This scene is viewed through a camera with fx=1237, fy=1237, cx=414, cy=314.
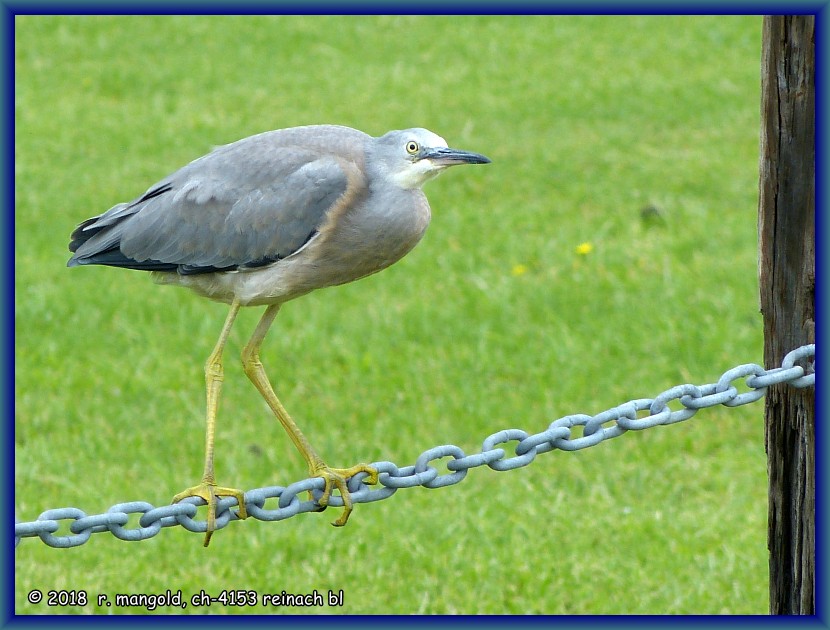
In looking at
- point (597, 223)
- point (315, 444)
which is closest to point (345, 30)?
point (597, 223)

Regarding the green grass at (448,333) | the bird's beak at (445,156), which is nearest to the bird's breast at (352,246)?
the bird's beak at (445,156)

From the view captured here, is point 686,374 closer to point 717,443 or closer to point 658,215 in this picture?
point 717,443

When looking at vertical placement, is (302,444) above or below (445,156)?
below

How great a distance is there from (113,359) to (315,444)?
5.35ft

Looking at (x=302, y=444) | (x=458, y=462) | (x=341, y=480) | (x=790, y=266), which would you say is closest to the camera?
(x=458, y=462)

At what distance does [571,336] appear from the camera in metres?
7.39

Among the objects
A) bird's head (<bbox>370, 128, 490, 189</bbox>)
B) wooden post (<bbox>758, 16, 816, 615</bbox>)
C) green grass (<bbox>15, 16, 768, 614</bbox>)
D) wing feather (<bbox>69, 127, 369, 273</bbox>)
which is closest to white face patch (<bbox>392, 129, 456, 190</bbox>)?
bird's head (<bbox>370, 128, 490, 189</bbox>)

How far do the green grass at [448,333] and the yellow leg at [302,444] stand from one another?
4.35 feet

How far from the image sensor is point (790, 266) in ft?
11.8

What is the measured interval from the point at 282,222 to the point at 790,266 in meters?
1.53

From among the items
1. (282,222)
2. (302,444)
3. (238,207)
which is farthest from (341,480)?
(238,207)

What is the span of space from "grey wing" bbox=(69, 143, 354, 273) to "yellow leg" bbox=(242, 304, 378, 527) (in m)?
0.29

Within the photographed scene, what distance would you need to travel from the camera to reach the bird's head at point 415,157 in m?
3.66

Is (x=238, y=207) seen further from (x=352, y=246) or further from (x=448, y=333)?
(x=448, y=333)
